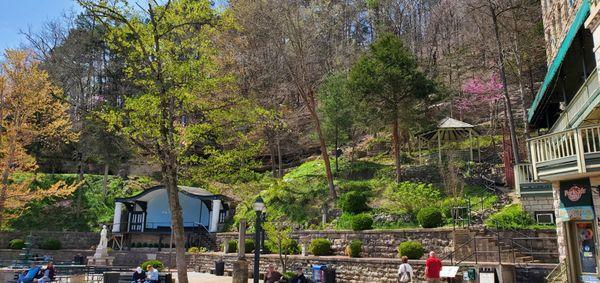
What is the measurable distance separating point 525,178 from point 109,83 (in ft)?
142

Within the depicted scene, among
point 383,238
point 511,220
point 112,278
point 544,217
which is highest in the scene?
point 544,217

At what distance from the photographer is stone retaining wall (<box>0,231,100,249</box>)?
34.5 meters

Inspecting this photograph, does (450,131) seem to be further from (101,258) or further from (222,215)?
(101,258)

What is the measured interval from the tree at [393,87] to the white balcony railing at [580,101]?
10.1m

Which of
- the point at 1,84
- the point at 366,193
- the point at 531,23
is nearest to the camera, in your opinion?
the point at 1,84

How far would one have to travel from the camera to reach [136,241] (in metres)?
34.7

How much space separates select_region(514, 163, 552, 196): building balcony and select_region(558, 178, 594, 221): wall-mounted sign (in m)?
4.36

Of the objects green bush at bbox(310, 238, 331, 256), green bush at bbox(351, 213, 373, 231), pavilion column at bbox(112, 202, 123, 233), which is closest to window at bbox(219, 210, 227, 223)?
pavilion column at bbox(112, 202, 123, 233)

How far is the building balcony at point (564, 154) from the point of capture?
11914mm

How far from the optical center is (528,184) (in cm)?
1819

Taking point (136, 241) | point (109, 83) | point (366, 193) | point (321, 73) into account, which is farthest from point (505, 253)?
point (109, 83)

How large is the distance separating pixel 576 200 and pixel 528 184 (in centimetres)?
548

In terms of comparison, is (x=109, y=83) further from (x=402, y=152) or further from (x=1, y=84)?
(x=402, y=152)

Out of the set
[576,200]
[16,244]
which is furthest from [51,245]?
[576,200]
